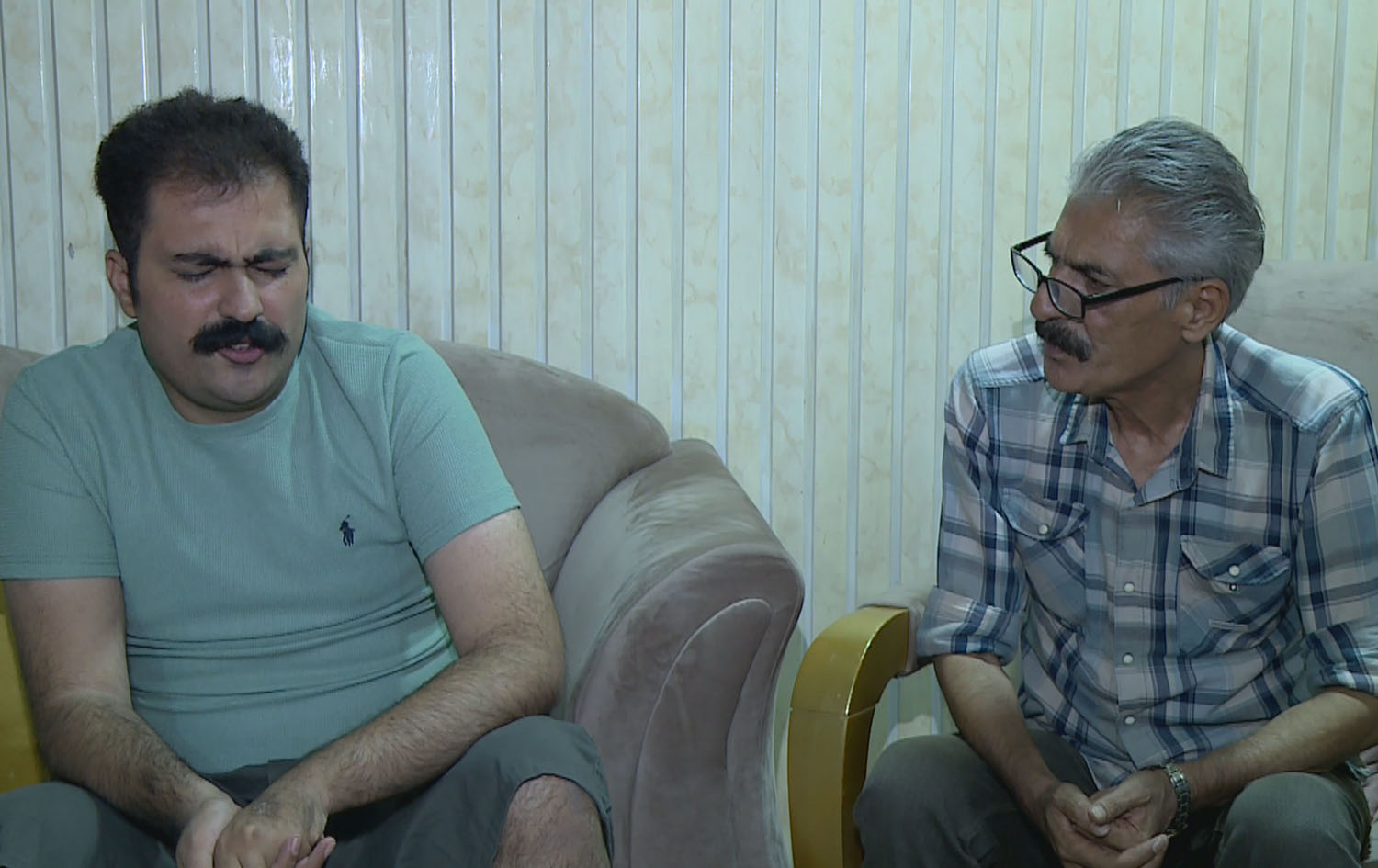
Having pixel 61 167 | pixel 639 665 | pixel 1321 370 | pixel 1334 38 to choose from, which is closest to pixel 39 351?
pixel 61 167

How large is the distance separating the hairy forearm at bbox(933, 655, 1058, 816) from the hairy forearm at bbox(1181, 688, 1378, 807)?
0.53ft

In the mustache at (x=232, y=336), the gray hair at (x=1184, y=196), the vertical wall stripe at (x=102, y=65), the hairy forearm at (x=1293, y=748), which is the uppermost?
the vertical wall stripe at (x=102, y=65)

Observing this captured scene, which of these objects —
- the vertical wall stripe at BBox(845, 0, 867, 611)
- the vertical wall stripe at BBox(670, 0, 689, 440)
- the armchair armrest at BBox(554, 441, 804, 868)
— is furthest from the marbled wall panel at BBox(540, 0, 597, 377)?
the armchair armrest at BBox(554, 441, 804, 868)

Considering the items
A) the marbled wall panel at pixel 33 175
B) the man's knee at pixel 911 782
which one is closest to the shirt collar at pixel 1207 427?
the man's knee at pixel 911 782

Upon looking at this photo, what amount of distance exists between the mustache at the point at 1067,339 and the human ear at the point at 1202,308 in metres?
0.11

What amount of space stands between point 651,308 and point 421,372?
28.1 inches

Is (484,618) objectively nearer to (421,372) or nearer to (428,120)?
(421,372)

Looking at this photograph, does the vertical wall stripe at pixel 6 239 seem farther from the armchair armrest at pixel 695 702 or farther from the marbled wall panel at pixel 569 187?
the armchair armrest at pixel 695 702

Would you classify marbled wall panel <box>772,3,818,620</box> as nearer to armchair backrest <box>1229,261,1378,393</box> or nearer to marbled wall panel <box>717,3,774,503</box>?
marbled wall panel <box>717,3,774,503</box>

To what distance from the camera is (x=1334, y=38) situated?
2.28 m

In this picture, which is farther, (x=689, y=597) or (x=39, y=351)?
(x=39, y=351)

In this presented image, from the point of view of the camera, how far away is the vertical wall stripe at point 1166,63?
7.39 ft

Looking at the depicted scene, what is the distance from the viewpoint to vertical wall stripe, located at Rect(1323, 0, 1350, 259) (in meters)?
2.28

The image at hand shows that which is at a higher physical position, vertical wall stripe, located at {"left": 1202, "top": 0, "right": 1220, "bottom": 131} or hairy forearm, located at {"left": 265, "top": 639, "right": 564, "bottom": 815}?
vertical wall stripe, located at {"left": 1202, "top": 0, "right": 1220, "bottom": 131}
